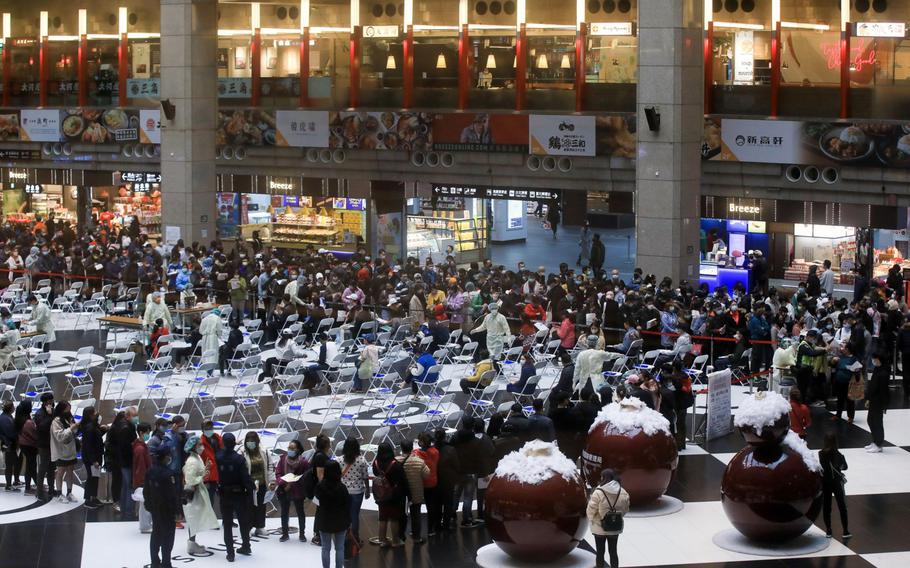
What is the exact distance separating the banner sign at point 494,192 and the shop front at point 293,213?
3.05 meters

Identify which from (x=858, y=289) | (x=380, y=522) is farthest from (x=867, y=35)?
(x=380, y=522)

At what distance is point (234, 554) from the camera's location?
15859 millimetres

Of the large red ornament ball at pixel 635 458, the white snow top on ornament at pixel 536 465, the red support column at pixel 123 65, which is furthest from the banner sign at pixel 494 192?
the white snow top on ornament at pixel 536 465

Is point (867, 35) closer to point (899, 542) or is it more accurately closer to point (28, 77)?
point (899, 542)

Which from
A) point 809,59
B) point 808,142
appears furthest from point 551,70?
point 808,142

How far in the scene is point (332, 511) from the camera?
1477 cm

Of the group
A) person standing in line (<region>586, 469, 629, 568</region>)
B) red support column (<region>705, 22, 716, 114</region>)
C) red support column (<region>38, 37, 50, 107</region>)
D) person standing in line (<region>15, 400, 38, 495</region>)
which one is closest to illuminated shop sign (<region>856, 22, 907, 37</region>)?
red support column (<region>705, 22, 716, 114</region>)

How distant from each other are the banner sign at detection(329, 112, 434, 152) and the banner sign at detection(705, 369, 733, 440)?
65.3ft

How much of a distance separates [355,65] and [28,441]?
2375 cm

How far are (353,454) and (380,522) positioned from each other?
3.62ft

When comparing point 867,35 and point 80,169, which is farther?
point 80,169

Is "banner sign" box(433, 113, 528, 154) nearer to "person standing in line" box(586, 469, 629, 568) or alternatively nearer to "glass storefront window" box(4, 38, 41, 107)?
"glass storefront window" box(4, 38, 41, 107)

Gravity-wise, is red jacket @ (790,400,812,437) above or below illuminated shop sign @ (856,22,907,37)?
below

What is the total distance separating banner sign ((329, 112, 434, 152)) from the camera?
3959 cm
